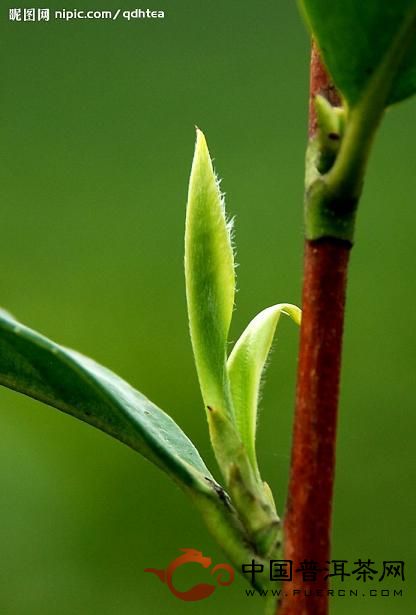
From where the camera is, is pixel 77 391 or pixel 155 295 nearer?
pixel 77 391

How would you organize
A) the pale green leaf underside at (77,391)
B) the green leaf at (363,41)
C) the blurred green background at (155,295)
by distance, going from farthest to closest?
the blurred green background at (155,295) → the pale green leaf underside at (77,391) → the green leaf at (363,41)

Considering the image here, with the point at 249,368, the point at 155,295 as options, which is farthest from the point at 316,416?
the point at 155,295

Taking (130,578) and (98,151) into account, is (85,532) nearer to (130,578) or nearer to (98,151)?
(130,578)

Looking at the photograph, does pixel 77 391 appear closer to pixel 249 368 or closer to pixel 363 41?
pixel 249 368

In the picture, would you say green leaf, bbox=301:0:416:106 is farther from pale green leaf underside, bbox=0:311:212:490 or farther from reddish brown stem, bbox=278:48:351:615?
pale green leaf underside, bbox=0:311:212:490

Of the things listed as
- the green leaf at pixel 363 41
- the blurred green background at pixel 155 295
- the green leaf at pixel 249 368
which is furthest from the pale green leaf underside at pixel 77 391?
the blurred green background at pixel 155 295

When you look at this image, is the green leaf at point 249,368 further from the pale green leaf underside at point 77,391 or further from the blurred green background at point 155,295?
the blurred green background at point 155,295
